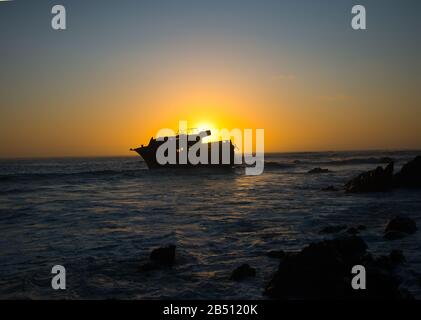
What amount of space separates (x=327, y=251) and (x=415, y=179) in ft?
77.3

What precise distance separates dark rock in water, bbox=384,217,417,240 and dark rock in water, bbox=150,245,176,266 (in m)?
7.16

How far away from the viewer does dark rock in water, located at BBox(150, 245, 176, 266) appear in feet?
32.5

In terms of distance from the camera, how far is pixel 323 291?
285 inches

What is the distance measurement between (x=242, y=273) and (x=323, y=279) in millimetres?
1991

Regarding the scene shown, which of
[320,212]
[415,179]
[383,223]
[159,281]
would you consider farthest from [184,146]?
[159,281]

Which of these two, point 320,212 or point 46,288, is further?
point 320,212

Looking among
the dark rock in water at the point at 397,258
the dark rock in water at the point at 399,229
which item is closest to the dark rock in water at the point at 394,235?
the dark rock in water at the point at 399,229

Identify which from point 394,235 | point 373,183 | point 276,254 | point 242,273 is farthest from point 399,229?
point 373,183

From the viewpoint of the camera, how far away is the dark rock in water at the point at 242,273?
338 inches

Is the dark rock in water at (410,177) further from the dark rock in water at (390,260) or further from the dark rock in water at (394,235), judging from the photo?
the dark rock in water at (390,260)

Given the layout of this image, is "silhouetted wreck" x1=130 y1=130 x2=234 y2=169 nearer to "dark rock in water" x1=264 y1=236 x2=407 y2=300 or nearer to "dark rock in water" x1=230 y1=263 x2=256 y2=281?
"dark rock in water" x1=230 y1=263 x2=256 y2=281
